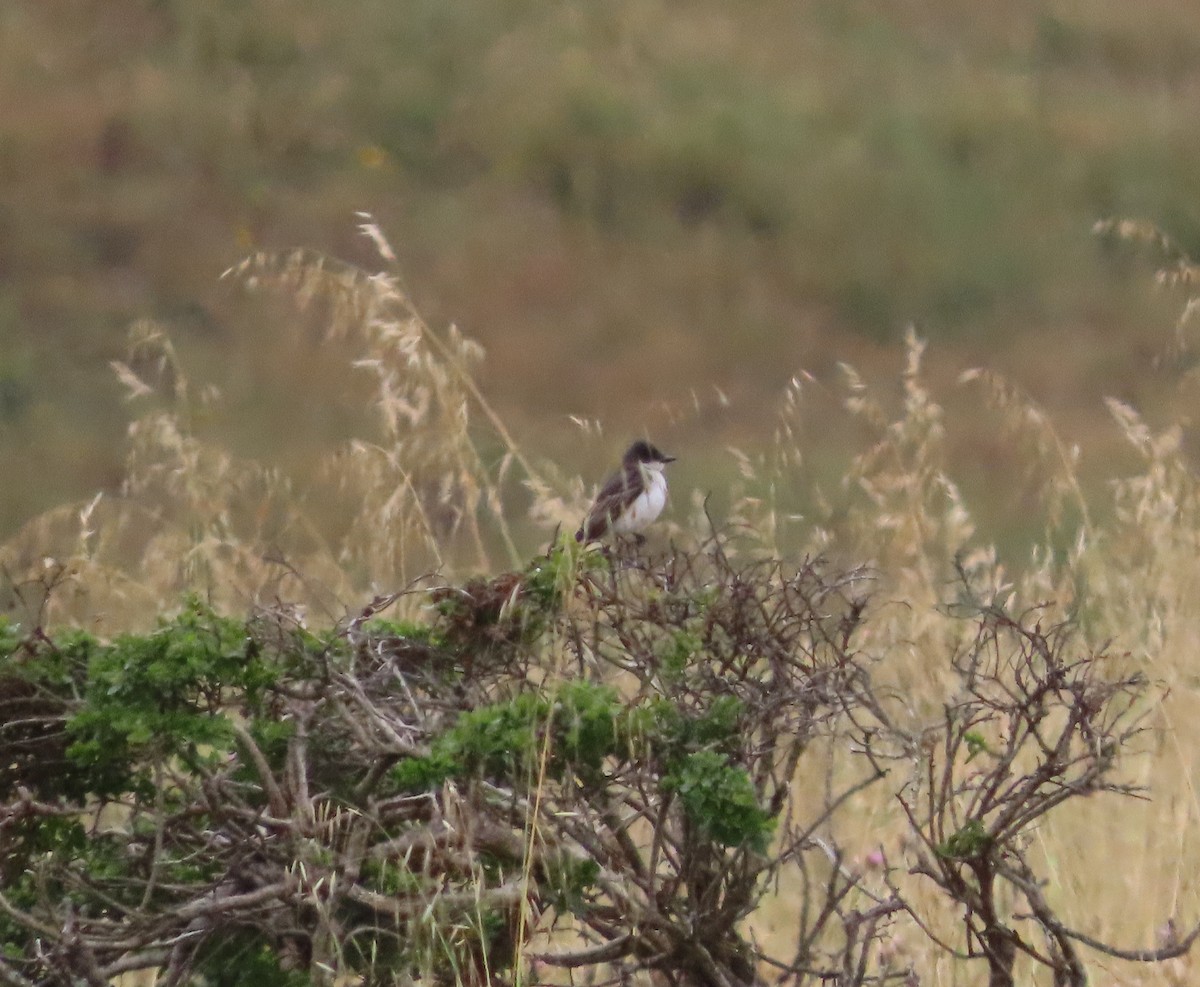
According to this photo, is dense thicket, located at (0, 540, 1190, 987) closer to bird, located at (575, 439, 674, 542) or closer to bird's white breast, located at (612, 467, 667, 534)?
bird, located at (575, 439, 674, 542)

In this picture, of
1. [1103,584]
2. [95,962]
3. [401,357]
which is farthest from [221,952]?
[1103,584]

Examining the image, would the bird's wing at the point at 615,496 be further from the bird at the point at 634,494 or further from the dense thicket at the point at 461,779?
the dense thicket at the point at 461,779

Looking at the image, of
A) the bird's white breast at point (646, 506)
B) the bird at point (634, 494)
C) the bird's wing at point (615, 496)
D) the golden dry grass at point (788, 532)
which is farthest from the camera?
the bird's white breast at point (646, 506)

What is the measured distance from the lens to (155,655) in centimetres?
195

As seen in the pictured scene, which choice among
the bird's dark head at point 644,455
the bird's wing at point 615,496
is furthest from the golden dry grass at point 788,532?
the bird's dark head at point 644,455

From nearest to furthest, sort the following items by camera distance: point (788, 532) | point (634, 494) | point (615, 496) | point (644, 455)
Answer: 1. point (788, 532)
2. point (615, 496)
3. point (634, 494)
4. point (644, 455)

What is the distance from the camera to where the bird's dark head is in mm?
5113

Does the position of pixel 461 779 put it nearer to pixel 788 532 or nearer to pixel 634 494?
pixel 788 532

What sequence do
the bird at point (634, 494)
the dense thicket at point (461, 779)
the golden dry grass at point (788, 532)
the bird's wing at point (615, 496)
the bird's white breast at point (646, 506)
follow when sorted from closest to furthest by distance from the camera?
the dense thicket at point (461, 779) → the golden dry grass at point (788, 532) → the bird's wing at point (615, 496) → the bird at point (634, 494) → the bird's white breast at point (646, 506)

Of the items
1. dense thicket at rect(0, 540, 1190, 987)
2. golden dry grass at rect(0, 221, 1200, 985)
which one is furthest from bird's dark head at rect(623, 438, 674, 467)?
dense thicket at rect(0, 540, 1190, 987)

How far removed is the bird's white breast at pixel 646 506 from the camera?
468 centimetres

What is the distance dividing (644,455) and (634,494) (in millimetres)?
551

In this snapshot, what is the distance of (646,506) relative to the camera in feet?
15.7

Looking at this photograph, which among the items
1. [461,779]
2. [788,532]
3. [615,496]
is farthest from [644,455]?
[461,779]
